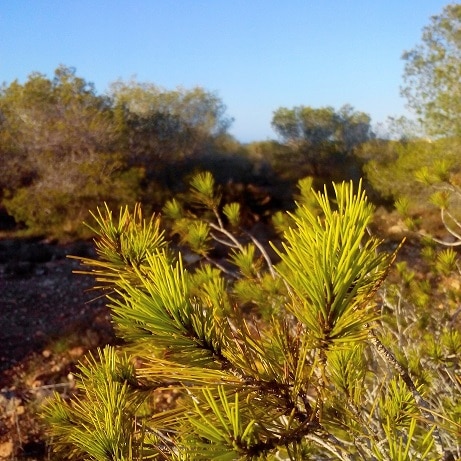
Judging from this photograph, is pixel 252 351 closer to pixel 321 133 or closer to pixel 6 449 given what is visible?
pixel 6 449

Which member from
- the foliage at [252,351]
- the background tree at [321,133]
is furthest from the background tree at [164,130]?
the foliage at [252,351]

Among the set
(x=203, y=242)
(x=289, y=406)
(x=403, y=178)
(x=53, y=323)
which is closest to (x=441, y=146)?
(x=403, y=178)

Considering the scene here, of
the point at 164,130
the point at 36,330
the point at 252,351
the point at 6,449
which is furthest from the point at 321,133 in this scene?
the point at 252,351

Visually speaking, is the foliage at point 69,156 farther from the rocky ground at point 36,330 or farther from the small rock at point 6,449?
the small rock at point 6,449

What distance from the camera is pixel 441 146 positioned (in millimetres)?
7469

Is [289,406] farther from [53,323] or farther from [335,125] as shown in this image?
[335,125]

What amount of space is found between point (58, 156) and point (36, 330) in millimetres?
5233

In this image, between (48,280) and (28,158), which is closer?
(48,280)

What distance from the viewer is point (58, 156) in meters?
11.4

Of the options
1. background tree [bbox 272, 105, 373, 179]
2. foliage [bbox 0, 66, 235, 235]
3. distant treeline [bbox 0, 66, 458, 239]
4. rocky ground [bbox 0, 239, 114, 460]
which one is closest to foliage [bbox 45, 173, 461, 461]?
rocky ground [bbox 0, 239, 114, 460]

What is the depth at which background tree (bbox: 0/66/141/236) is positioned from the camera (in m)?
11.3

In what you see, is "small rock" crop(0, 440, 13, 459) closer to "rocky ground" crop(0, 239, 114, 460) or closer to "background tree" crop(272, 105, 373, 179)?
"rocky ground" crop(0, 239, 114, 460)

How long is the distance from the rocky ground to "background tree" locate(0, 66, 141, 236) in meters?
0.87

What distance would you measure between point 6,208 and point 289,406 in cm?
1219
